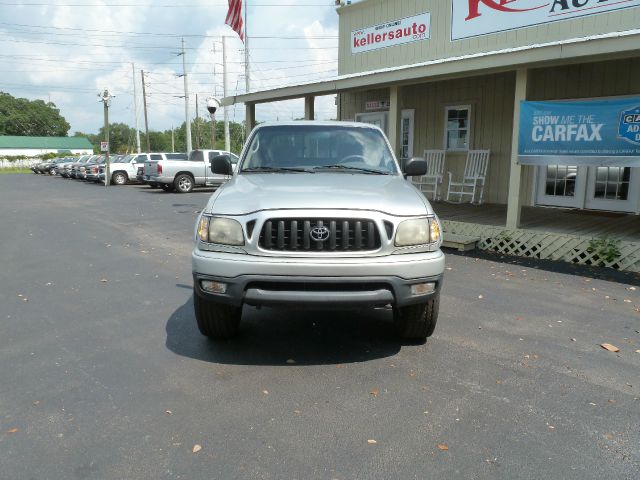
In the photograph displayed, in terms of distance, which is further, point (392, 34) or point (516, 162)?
point (392, 34)

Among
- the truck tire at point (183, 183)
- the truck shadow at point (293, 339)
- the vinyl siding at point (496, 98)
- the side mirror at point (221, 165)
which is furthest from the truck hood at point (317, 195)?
the truck tire at point (183, 183)

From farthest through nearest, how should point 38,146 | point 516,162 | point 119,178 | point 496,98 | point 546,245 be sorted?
point 38,146
point 119,178
point 496,98
point 516,162
point 546,245

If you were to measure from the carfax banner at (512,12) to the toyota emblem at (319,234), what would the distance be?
8.77 metres

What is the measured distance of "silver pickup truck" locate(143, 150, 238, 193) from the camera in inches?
811

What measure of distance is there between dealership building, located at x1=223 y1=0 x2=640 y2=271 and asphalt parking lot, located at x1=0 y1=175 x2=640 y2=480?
2.30m

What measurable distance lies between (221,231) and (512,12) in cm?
965

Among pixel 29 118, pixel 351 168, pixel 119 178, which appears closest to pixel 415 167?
pixel 351 168

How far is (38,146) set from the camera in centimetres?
9388

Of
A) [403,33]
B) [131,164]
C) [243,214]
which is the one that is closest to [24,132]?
[131,164]

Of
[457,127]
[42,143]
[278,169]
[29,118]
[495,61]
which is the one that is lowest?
[278,169]

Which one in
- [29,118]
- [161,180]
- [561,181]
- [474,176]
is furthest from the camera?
[29,118]

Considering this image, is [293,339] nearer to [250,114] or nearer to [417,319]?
[417,319]

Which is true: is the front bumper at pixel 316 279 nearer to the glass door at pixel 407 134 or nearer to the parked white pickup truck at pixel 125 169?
the glass door at pixel 407 134

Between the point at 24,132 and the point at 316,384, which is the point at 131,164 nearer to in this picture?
the point at 316,384
